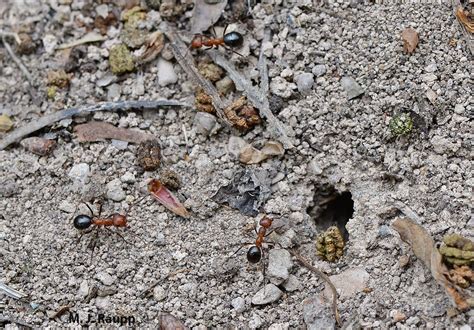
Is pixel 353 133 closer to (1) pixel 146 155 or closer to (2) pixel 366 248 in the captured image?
(2) pixel 366 248

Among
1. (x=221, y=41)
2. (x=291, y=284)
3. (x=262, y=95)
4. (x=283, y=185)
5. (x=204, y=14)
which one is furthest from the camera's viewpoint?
(x=204, y=14)

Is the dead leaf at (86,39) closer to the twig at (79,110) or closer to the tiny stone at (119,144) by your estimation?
the twig at (79,110)

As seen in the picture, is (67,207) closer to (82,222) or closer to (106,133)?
(82,222)

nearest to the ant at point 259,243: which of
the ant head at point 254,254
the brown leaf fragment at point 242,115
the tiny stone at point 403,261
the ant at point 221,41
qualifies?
the ant head at point 254,254

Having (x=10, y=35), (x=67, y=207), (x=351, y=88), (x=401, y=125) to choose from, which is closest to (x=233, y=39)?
(x=351, y=88)

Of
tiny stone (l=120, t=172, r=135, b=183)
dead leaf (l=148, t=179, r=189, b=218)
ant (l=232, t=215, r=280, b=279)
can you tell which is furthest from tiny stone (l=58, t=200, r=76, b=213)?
ant (l=232, t=215, r=280, b=279)

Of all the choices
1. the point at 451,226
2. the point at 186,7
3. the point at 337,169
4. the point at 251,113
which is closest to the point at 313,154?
the point at 337,169
